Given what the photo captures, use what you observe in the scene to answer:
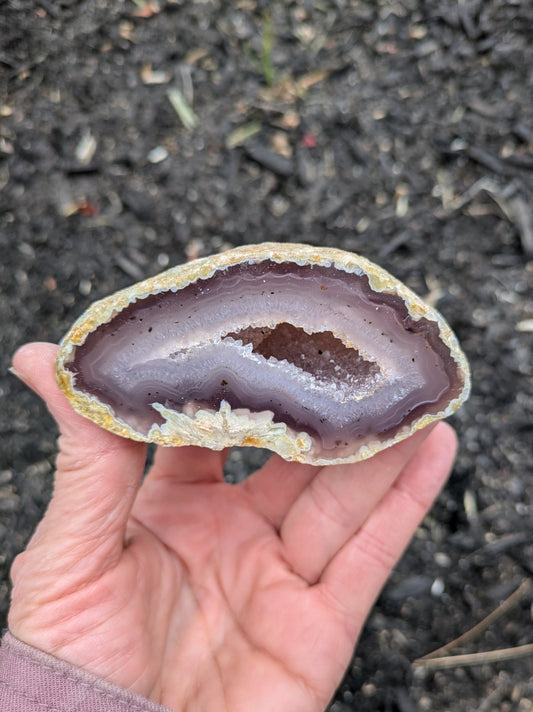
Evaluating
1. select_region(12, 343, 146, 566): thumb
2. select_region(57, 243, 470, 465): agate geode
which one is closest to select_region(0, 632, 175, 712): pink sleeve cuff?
select_region(12, 343, 146, 566): thumb

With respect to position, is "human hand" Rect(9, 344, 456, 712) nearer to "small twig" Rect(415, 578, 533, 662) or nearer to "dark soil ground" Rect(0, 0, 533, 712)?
"dark soil ground" Rect(0, 0, 533, 712)

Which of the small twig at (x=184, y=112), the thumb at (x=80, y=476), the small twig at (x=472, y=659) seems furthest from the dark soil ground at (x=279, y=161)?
the thumb at (x=80, y=476)

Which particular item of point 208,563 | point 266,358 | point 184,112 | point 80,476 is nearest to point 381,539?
point 208,563

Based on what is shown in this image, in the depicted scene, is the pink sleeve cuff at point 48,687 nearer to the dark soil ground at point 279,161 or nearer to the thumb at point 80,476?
the thumb at point 80,476

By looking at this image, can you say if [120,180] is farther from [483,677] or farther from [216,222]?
[483,677]

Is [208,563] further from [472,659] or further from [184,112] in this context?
[184,112]

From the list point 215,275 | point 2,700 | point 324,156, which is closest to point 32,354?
point 215,275

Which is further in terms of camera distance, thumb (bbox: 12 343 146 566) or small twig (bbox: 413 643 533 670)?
small twig (bbox: 413 643 533 670)
